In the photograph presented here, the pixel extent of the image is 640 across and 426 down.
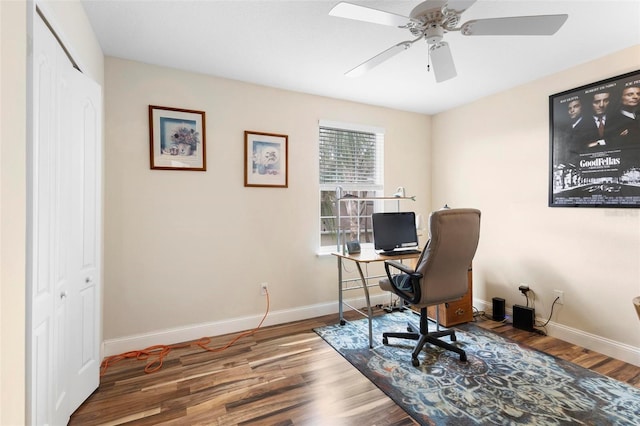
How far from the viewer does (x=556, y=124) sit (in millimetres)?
2783

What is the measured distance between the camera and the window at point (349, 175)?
3480 millimetres

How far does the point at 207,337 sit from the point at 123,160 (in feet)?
5.78

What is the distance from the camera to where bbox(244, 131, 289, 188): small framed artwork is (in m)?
3.01

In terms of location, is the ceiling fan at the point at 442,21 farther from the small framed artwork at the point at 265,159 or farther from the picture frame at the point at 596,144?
the small framed artwork at the point at 265,159

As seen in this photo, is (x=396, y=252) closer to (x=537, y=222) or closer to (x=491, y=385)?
(x=491, y=385)

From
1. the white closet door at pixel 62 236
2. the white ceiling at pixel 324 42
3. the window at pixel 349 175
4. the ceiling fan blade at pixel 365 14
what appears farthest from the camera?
the window at pixel 349 175

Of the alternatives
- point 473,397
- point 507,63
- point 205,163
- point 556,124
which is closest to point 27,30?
point 205,163

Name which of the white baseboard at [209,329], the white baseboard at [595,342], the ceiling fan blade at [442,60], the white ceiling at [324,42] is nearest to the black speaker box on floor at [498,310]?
the white baseboard at [595,342]

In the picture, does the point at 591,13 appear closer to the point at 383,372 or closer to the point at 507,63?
the point at 507,63

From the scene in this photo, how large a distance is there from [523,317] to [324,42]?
10.3 feet

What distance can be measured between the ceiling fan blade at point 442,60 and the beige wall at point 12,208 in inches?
75.0

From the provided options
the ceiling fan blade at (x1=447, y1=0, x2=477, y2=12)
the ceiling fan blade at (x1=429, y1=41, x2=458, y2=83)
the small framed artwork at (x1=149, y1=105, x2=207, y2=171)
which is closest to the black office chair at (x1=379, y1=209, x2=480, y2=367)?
the ceiling fan blade at (x1=429, y1=41, x2=458, y2=83)

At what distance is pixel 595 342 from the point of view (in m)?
2.55

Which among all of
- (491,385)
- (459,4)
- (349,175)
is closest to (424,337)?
(491,385)
